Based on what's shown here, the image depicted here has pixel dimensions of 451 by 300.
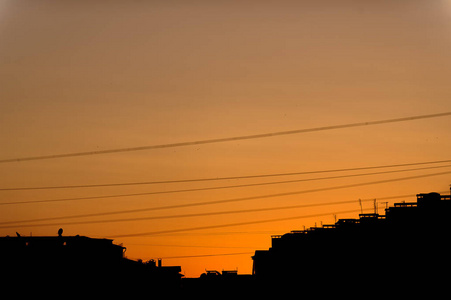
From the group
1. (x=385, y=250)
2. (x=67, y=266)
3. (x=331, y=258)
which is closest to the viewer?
(x=385, y=250)

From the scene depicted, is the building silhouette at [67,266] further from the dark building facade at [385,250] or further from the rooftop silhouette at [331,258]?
the dark building facade at [385,250]

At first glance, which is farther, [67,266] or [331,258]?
[331,258]

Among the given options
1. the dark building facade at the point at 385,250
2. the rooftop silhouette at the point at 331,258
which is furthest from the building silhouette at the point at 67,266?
Result: the dark building facade at the point at 385,250

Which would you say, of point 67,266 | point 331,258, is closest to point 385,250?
point 331,258

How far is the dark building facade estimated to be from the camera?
65438 mm

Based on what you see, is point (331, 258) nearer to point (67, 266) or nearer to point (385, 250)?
point (385, 250)

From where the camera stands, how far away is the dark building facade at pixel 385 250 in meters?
65.4

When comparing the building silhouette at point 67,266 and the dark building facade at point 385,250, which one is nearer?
the dark building facade at point 385,250

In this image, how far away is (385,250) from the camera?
238ft

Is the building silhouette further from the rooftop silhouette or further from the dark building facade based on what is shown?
the dark building facade

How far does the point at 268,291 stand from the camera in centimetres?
11969

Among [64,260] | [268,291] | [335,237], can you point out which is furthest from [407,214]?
[268,291]

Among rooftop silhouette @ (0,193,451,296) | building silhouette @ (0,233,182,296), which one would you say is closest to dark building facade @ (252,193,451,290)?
rooftop silhouette @ (0,193,451,296)

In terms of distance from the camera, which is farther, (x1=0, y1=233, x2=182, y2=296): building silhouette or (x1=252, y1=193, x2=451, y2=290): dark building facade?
(x1=0, y1=233, x2=182, y2=296): building silhouette
